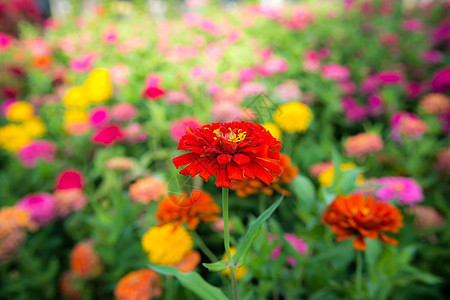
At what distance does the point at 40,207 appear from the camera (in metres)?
1.17

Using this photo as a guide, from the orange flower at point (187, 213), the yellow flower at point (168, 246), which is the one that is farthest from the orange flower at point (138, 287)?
the orange flower at point (187, 213)

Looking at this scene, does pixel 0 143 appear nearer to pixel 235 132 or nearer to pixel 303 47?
pixel 235 132

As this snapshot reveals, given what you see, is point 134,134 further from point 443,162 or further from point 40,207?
point 443,162

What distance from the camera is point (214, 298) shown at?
0.49m

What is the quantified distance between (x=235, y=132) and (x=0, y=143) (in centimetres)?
173

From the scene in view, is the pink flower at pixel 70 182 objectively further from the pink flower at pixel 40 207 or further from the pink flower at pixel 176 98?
the pink flower at pixel 176 98

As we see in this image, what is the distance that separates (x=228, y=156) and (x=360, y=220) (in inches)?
12.9

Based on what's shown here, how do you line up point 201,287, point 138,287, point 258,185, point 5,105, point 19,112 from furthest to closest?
point 5,105 < point 19,112 < point 138,287 < point 258,185 < point 201,287

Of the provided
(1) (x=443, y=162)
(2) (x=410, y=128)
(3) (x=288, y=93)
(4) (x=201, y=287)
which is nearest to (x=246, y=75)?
(3) (x=288, y=93)

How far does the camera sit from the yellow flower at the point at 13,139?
163cm

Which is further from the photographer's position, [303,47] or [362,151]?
[303,47]

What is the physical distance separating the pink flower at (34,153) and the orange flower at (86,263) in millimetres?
670

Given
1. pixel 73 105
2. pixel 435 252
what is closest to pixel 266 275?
pixel 435 252

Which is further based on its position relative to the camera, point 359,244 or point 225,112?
point 225,112
